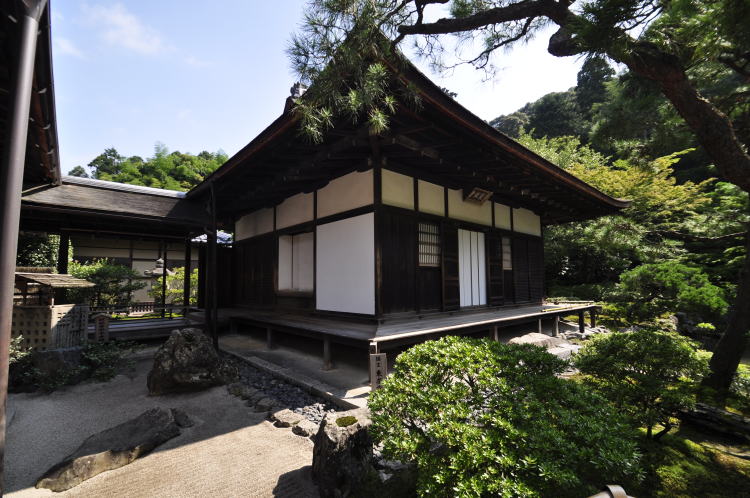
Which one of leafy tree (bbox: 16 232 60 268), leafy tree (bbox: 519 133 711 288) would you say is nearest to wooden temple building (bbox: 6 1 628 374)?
leafy tree (bbox: 16 232 60 268)

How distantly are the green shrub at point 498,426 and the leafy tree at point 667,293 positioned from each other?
10.7 m

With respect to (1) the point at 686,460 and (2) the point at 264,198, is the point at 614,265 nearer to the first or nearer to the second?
Result: (1) the point at 686,460

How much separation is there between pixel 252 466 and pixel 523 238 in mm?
9007

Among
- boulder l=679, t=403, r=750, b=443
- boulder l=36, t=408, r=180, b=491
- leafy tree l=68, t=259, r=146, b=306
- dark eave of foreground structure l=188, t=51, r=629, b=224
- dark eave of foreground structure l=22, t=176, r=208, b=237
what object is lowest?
boulder l=679, t=403, r=750, b=443

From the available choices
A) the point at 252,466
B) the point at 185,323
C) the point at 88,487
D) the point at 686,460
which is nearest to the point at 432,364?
the point at 252,466

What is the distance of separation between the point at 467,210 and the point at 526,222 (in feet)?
10.8

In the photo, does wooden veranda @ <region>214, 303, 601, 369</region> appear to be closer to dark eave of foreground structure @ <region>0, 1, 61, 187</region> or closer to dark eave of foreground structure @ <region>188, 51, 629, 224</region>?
dark eave of foreground structure @ <region>188, 51, 629, 224</region>

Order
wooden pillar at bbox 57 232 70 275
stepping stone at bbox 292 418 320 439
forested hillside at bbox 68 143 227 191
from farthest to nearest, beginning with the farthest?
1. forested hillside at bbox 68 143 227 191
2. wooden pillar at bbox 57 232 70 275
3. stepping stone at bbox 292 418 320 439

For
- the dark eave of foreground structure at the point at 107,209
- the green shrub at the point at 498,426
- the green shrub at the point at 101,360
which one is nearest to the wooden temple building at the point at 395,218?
the dark eave of foreground structure at the point at 107,209

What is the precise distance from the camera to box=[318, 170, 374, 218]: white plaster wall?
6004mm

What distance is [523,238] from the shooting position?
965cm

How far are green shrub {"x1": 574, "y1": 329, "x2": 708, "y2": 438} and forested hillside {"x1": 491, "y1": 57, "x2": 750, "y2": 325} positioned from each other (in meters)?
3.10

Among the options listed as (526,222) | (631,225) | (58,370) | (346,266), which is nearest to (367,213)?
(346,266)

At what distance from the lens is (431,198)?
6887 millimetres
